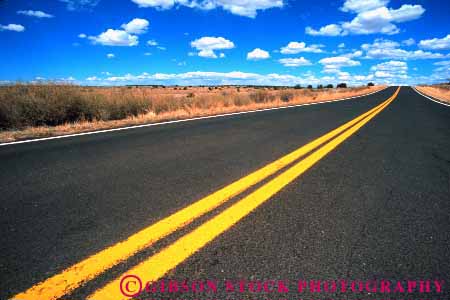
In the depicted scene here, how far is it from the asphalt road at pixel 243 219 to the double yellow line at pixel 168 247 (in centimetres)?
6

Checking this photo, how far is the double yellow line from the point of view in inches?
60.8

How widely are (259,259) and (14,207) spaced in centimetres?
231

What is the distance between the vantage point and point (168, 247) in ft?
6.33

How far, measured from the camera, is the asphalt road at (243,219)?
69.3 inches

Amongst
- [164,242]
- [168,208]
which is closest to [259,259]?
A: [164,242]

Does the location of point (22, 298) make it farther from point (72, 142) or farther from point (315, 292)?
point (72, 142)

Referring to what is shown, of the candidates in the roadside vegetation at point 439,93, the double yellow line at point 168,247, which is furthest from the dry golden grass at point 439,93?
the double yellow line at point 168,247

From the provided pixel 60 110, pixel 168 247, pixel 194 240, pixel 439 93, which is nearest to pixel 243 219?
pixel 194 240

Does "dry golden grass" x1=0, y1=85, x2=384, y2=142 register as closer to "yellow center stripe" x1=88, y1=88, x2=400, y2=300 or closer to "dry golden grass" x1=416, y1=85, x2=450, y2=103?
"yellow center stripe" x1=88, y1=88, x2=400, y2=300

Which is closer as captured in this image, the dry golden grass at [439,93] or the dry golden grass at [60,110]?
the dry golden grass at [60,110]

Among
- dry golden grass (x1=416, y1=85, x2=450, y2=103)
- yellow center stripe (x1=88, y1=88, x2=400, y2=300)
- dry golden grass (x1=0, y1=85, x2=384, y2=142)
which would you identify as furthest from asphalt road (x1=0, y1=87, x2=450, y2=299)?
dry golden grass (x1=416, y1=85, x2=450, y2=103)

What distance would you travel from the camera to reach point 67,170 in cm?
386

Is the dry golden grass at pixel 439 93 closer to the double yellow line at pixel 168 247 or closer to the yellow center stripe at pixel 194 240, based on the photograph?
the yellow center stripe at pixel 194 240

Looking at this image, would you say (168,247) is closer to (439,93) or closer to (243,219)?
(243,219)
